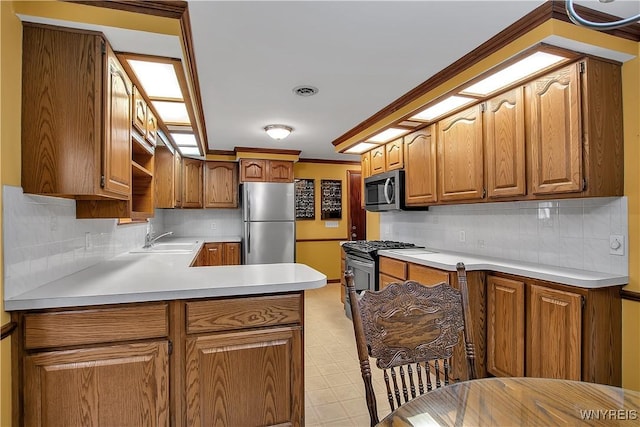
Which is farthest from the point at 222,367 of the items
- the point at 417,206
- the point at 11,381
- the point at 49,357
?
the point at 417,206

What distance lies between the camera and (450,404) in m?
0.86

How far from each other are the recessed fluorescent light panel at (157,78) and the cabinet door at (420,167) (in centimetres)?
221

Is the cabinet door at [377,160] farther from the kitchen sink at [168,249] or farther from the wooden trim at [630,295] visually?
the wooden trim at [630,295]

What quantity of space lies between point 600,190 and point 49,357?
284 centimetres

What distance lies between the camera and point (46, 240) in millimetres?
1606

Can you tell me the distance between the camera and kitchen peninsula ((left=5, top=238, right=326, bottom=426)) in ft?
4.40

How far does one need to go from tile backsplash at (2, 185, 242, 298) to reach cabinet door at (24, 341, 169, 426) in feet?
1.16

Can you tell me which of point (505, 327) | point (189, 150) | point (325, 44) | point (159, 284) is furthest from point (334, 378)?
point (189, 150)

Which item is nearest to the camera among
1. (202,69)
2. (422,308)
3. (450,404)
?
(450,404)

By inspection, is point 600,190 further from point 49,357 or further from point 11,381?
point 11,381

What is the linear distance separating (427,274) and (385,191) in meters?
1.31

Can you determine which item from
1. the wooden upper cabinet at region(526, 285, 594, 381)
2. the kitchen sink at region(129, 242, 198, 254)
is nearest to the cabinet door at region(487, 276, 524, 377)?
the wooden upper cabinet at region(526, 285, 594, 381)

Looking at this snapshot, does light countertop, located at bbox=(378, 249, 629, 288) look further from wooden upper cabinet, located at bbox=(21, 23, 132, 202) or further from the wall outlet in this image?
wooden upper cabinet, located at bbox=(21, 23, 132, 202)

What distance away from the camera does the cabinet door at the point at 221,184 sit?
5.14 m
